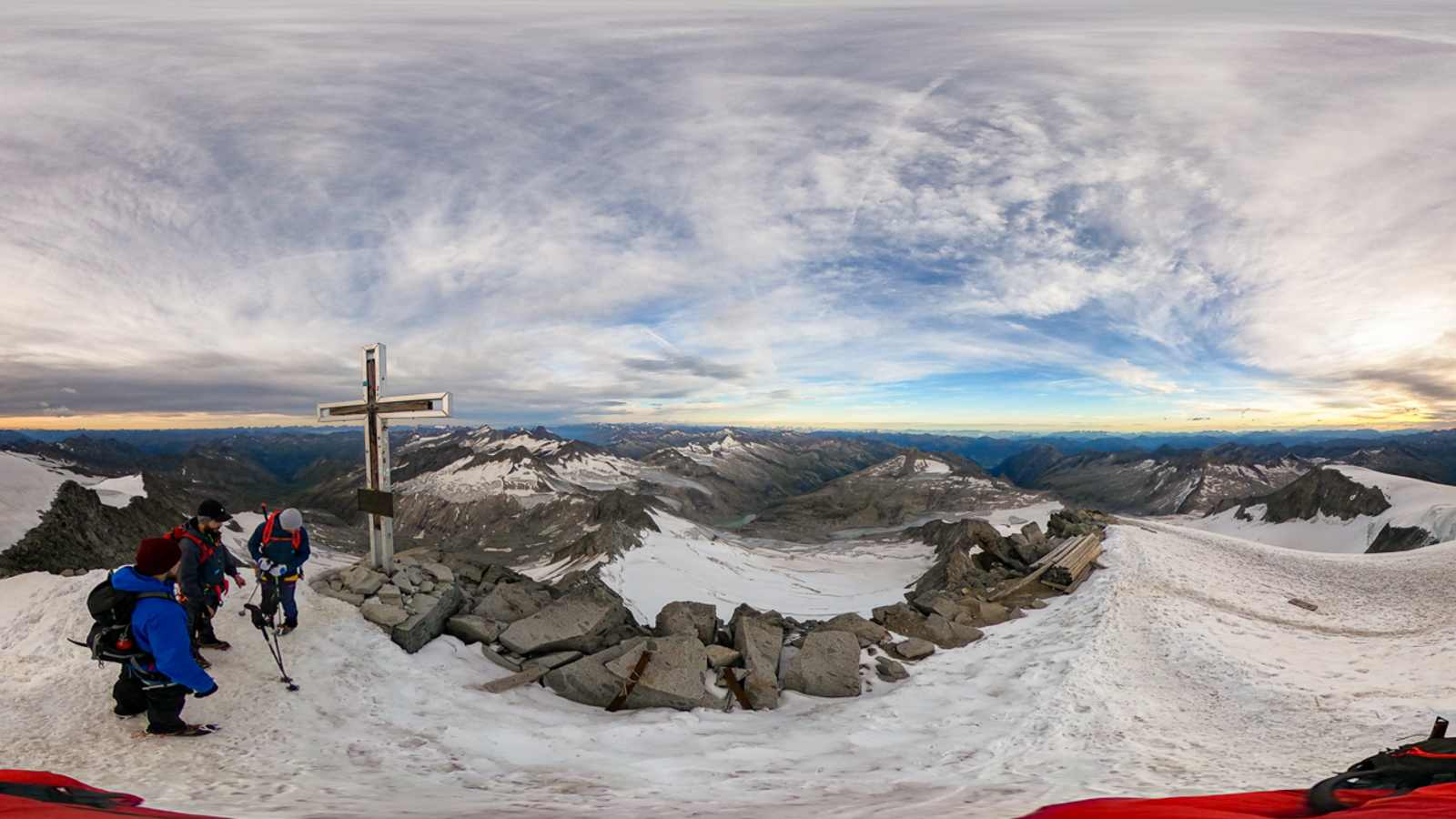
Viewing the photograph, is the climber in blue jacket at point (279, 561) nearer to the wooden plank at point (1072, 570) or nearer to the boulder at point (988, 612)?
the boulder at point (988, 612)

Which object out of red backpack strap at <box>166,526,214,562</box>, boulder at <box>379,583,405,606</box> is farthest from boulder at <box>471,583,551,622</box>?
red backpack strap at <box>166,526,214,562</box>

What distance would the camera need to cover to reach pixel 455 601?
1202cm

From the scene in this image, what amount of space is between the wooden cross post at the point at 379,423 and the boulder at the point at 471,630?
205 centimetres

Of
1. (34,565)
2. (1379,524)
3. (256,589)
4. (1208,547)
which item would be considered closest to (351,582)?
(256,589)

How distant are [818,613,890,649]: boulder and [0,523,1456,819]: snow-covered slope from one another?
1.11 meters

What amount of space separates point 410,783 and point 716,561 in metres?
97.9

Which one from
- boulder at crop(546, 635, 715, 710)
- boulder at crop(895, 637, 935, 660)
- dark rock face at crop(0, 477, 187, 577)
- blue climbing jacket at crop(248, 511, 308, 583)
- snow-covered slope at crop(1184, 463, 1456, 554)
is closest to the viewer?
blue climbing jacket at crop(248, 511, 308, 583)

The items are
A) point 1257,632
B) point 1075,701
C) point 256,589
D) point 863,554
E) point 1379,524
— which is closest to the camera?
point 1075,701

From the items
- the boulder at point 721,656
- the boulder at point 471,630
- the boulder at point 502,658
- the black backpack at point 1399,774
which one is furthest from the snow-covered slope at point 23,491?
the black backpack at point 1399,774

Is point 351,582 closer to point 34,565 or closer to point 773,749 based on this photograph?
point 773,749

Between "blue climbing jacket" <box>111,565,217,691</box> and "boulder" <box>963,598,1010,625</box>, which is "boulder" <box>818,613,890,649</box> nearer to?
"boulder" <box>963,598,1010,625</box>

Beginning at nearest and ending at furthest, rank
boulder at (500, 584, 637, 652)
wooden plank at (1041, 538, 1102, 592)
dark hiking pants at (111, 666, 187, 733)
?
dark hiking pants at (111, 666, 187, 733) → boulder at (500, 584, 637, 652) → wooden plank at (1041, 538, 1102, 592)

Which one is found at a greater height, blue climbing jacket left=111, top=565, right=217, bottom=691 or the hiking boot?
blue climbing jacket left=111, top=565, right=217, bottom=691

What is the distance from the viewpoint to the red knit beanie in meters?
6.31
